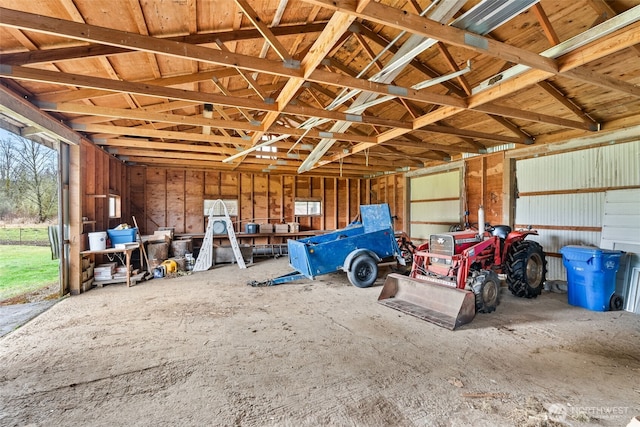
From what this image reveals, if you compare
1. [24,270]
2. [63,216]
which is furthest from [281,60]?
[24,270]

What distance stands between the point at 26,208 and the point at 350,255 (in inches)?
403

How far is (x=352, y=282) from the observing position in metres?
5.48

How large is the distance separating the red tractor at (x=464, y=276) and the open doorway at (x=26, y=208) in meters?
7.31

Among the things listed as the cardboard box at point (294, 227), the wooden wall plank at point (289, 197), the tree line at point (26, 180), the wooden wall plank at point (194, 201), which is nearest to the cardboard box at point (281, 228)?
the cardboard box at point (294, 227)

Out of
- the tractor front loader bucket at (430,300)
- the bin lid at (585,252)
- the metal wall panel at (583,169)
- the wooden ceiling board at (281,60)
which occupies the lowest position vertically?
the tractor front loader bucket at (430,300)

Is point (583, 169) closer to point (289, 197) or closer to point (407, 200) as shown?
point (407, 200)

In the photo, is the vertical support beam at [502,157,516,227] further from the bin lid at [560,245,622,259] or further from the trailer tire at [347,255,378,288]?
the trailer tire at [347,255,378,288]

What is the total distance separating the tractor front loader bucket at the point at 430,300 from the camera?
353 cm

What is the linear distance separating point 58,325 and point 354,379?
12.3 feet

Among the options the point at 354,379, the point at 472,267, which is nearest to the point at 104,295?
the point at 354,379

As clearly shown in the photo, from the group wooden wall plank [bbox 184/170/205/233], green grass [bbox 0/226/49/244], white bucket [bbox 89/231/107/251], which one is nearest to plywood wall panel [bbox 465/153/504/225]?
white bucket [bbox 89/231/107/251]

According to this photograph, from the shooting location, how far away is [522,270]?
15.3ft

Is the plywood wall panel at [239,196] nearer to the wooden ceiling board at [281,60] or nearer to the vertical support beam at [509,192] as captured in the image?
the wooden ceiling board at [281,60]

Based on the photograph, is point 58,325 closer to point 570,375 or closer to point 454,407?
point 454,407
